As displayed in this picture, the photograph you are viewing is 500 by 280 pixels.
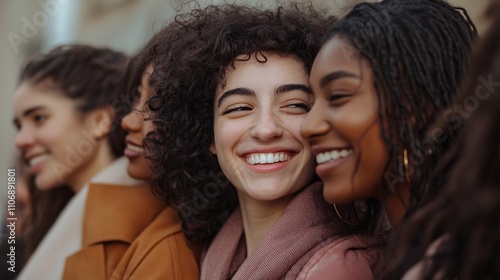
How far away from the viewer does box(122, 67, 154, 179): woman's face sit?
3.20 m

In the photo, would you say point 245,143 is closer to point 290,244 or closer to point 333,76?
point 290,244

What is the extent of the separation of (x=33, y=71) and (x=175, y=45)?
140cm

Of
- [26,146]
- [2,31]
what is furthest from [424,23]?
[2,31]

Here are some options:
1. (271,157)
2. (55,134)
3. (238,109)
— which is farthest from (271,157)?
(55,134)

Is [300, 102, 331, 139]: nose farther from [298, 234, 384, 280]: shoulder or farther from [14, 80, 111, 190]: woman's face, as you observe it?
[14, 80, 111, 190]: woman's face

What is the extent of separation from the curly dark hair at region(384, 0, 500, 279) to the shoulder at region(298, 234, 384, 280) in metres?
0.35

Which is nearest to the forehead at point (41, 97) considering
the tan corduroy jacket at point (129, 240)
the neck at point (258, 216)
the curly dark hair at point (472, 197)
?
the tan corduroy jacket at point (129, 240)

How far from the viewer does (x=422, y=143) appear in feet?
6.80

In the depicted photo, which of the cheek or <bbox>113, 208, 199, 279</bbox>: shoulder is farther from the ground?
the cheek

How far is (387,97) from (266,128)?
59 centimetres

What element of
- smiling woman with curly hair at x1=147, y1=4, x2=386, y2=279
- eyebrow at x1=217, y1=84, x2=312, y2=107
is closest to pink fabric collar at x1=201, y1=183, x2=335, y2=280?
smiling woman with curly hair at x1=147, y1=4, x2=386, y2=279

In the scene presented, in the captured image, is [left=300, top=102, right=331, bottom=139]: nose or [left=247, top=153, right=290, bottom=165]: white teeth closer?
[left=300, top=102, right=331, bottom=139]: nose

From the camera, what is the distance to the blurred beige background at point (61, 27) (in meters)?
9.16

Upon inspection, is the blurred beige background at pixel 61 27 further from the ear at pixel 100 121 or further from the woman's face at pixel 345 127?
the woman's face at pixel 345 127
